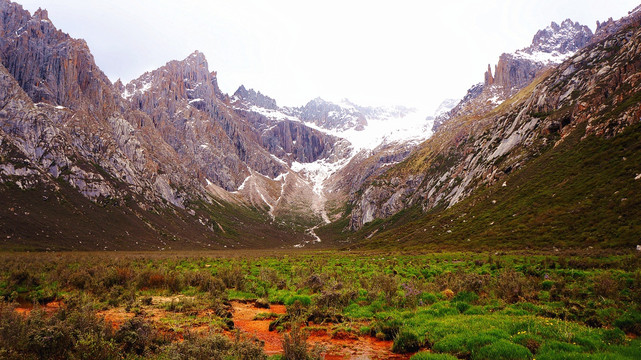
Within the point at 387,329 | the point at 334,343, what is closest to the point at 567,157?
the point at 387,329

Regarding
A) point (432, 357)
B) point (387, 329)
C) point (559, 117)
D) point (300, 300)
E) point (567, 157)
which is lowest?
point (300, 300)

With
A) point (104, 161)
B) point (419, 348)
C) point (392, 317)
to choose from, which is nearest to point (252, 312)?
point (392, 317)

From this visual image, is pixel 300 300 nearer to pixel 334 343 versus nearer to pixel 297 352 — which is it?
pixel 334 343

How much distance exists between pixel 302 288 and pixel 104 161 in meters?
210

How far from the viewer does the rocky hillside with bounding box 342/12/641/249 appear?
2083 inches

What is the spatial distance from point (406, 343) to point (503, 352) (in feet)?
10.9

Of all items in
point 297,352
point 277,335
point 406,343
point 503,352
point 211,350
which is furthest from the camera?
point 277,335

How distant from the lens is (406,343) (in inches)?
455

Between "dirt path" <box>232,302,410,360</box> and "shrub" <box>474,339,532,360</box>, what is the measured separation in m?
2.64

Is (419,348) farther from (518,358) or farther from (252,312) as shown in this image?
(252,312)

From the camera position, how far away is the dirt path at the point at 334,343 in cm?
1136

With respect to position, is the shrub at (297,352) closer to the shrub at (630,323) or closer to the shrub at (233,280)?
the shrub at (630,323)

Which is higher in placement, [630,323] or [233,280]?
[630,323]

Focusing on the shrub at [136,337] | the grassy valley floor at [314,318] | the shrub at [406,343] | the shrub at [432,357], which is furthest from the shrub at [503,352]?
the shrub at [136,337]
